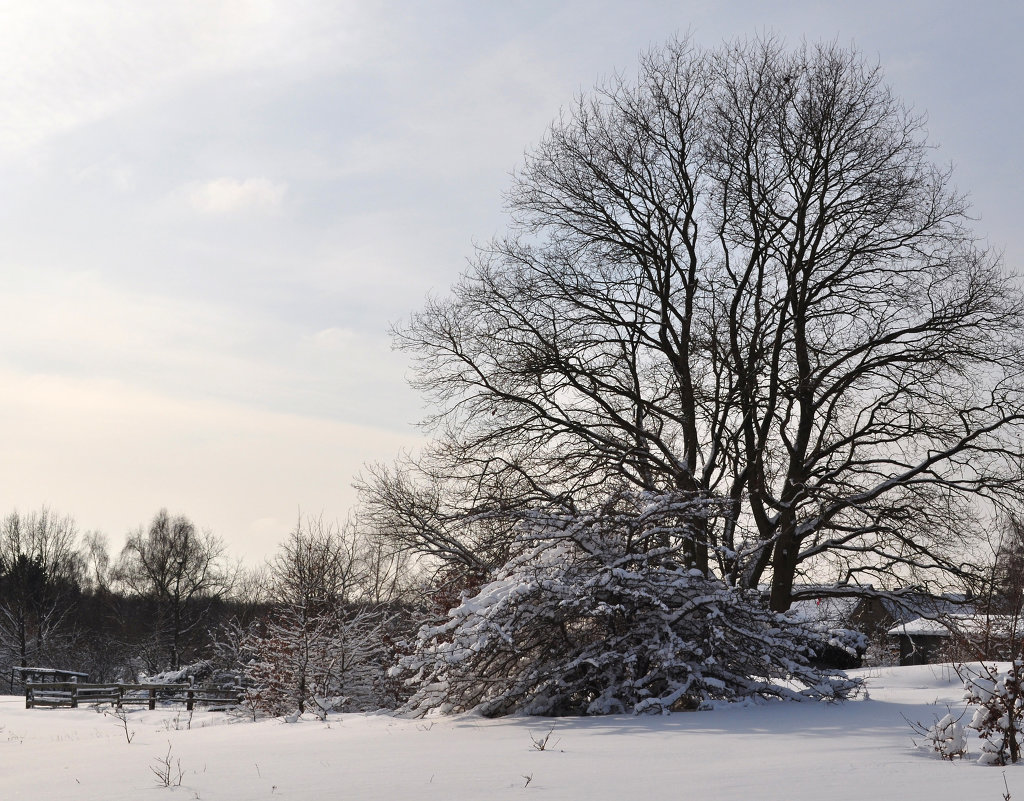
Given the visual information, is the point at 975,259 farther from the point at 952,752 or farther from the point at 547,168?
the point at 952,752

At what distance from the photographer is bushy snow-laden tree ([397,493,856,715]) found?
37.8ft

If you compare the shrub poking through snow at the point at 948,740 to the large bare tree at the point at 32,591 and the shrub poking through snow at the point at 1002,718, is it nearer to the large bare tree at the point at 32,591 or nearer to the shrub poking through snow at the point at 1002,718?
the shrub poking through snow at the point at 1002,718

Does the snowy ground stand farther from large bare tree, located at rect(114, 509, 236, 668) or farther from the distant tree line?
large bare tree, located at rect(114, 509, 236, 668)

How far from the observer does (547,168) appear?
19234 millimetres

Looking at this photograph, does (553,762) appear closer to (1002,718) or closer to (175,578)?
(1002,718)

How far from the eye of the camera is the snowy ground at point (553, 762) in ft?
19.0

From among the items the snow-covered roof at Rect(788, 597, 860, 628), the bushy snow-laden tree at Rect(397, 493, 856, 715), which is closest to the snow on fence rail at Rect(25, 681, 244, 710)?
the snow-covered roof at Rect(788, 597, 860, 628)

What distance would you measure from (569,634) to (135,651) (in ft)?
171

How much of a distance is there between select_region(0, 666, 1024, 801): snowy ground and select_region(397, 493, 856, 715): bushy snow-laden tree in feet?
1.76

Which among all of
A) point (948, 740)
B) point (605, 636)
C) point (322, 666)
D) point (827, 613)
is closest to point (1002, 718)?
point (948, 740)

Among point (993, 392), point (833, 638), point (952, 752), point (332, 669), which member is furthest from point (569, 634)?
point (993, 392)

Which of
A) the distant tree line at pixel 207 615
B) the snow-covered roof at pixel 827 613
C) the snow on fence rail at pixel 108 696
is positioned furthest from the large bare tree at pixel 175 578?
the snow-covered roof at pixel 827 613

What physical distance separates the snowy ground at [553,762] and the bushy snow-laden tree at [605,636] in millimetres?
537

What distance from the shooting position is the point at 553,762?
23.4 feet
